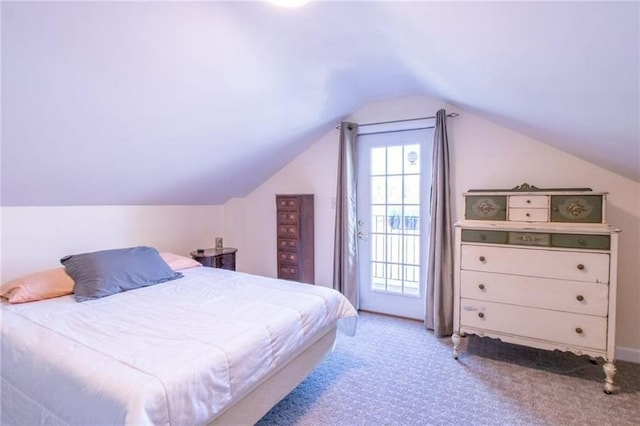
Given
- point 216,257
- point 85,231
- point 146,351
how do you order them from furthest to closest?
point 216,257
point 85,231
point 146,351

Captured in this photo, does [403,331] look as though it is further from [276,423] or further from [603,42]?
[603,42]

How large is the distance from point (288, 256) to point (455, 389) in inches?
90.9

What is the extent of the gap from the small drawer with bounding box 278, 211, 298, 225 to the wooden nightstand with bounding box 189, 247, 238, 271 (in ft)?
2.33

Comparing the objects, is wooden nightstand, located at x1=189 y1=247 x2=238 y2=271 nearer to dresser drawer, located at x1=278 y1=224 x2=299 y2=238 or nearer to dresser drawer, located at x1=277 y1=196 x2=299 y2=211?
dresser drawer, located at x1=278 y1=224 x2=299 y2=238

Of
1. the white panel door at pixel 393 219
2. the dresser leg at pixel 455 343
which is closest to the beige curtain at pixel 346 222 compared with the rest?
the white panel door at pixel 393 219

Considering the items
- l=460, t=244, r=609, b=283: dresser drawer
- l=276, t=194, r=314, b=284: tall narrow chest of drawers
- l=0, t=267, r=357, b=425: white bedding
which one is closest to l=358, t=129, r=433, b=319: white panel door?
l=276, t=194, r=314, b=284: tall narrow chest of drawers

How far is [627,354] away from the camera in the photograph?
254 centimetres

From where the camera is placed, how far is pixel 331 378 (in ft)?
7.61

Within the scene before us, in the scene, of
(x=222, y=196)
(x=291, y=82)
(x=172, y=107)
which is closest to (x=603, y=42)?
(x=291, y=82)

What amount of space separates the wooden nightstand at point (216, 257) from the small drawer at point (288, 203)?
821 mm

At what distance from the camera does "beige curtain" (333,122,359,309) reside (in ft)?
11.5

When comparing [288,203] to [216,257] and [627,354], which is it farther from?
[627,354]

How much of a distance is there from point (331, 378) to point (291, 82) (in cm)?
221

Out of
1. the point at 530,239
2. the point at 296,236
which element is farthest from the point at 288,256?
the point at 530,239
